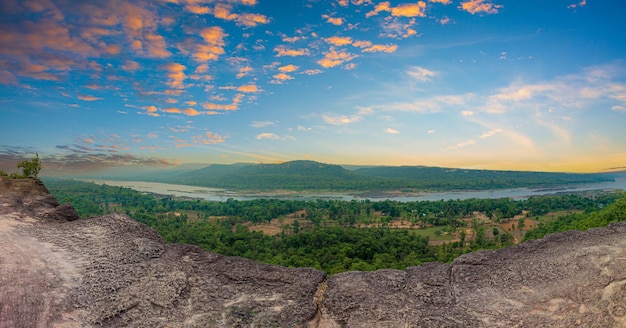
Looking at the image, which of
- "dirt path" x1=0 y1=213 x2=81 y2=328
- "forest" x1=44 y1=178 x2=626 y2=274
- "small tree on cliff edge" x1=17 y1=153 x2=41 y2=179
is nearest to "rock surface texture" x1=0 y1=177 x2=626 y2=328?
"dirt path" x1=0 y1=213 x2=81 y2=328

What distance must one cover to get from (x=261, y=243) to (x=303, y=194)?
4188 inches

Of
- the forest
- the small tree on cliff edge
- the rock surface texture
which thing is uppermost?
the small tree on cliff edge

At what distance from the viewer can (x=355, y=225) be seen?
81688mm

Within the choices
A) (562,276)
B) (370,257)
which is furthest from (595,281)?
(370,257)

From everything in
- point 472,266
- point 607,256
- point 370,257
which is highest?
point 607,256

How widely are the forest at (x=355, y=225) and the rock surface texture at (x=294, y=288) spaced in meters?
23.2

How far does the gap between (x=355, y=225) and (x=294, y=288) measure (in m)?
74.5

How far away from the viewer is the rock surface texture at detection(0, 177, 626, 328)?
7.18 metres

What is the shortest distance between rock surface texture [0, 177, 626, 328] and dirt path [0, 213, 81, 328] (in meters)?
0.02

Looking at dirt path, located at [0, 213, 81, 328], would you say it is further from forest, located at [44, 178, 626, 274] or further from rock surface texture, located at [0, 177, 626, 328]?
forest, located at [44, 178, 626, 274]

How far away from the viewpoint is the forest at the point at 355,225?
4373 centimetres

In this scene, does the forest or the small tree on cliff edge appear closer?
the small tree on cliff edge

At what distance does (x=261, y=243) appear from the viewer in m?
53.2

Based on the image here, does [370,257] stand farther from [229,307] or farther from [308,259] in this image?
[229,307]
